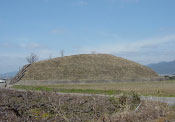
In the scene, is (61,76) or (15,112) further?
(61,76)

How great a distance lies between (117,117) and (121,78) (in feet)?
155

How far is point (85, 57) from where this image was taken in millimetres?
65875

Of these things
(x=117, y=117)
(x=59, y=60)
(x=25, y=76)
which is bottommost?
(x=117, y=117)

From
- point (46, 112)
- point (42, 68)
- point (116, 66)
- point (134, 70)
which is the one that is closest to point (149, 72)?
point (134, 70)

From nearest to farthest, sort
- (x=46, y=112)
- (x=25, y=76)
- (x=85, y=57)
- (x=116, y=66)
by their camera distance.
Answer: (x=46, y=112), (x=25, y=76), (x=116, y=66), (x=85, y=57)

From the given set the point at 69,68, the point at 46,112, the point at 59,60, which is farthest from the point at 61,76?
the point at 46,112

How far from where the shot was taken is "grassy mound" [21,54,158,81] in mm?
52625

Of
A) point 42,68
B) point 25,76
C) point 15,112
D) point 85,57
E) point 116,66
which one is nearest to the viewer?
point 15,112

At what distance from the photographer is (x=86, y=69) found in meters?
57.5

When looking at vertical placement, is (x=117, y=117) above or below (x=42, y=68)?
below

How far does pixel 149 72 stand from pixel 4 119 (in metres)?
58.9

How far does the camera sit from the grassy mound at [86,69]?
5262cm

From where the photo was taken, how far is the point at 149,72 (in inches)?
2446

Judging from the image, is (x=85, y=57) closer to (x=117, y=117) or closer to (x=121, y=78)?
(x=121, y=78)
